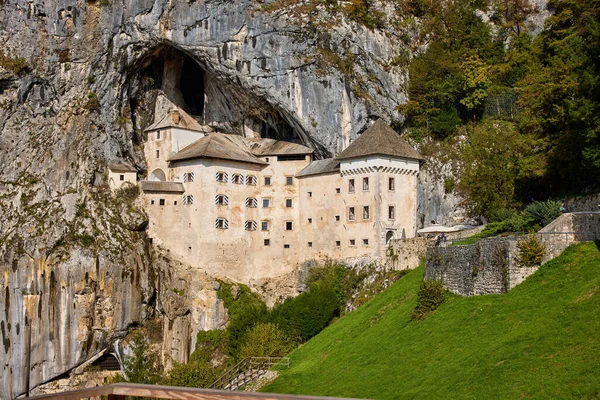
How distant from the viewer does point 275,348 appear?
2014 inches

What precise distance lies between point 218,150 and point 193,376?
19323 mm

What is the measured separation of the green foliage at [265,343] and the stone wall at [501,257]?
14986 mm

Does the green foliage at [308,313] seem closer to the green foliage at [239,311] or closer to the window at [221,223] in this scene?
the green foliage at [239,311]

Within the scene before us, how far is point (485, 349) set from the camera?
96.0ft

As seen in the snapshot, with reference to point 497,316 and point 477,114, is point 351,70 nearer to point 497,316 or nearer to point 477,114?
point 477,114

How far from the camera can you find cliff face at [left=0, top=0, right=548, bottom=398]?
6147cm

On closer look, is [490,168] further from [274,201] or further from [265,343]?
[265,343]

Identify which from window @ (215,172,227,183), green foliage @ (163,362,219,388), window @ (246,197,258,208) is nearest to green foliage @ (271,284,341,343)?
green foliage @ (163,362,219,388)

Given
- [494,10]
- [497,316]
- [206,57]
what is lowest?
[497,316]

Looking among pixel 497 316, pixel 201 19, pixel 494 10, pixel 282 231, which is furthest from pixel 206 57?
pixel 497 316

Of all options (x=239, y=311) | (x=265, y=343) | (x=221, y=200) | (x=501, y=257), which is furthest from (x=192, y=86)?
(x=501, y=257)

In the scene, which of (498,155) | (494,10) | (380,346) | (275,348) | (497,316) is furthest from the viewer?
(494,10)

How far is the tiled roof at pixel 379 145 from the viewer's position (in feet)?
195

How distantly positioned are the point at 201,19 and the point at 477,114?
2291cm
